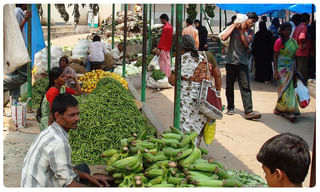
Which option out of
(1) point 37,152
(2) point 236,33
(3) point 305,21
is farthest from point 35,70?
(1) point 37,152

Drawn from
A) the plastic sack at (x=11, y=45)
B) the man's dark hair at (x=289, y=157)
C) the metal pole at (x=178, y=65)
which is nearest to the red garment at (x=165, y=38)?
the metal pole at (x=178, y=65)

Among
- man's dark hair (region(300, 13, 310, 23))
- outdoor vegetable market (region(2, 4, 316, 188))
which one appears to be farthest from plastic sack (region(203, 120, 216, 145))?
man's dark hair (region(300, 13, 310, 23))

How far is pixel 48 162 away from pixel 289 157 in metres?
1.57

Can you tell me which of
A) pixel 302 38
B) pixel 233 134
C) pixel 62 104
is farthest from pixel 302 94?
pixel 62 104

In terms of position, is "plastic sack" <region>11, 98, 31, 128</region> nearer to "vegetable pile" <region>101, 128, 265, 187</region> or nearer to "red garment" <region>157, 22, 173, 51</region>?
"vegetable pile" <region>101, 128, 265, 187</region>

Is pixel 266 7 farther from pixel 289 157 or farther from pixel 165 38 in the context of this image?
pixel 289 157

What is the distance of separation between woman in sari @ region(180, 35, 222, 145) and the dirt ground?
35.7 inches

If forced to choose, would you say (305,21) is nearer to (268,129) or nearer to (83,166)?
(268,129)

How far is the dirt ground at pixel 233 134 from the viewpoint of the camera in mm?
5467

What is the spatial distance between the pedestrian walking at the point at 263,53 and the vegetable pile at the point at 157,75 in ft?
10.0

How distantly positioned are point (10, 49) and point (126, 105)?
1.85m

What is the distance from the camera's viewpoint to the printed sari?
798 centimetres

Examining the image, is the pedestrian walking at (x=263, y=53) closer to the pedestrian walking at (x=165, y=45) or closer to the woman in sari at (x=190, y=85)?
the pedestrian walking at (x=165, y=45)

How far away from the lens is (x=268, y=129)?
7.64m
